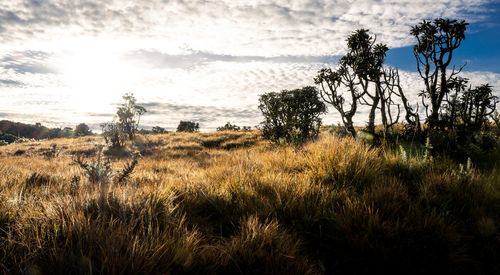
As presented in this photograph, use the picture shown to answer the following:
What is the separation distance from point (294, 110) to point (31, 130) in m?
76.0

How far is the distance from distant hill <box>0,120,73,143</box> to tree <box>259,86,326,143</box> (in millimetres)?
56024

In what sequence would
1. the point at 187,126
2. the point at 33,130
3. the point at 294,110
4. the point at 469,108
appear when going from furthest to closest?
the point at 33,130, the point at 187,126, the point at 294,110, the point at 469,108

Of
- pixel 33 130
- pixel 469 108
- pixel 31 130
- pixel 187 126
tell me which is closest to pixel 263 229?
pixel 469 108

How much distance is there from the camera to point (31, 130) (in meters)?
60.6

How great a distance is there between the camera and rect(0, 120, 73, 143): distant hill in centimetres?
5313

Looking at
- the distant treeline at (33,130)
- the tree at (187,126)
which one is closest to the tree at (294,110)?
the tree at (187,126)

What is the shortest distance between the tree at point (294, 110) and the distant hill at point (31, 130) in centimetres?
5602

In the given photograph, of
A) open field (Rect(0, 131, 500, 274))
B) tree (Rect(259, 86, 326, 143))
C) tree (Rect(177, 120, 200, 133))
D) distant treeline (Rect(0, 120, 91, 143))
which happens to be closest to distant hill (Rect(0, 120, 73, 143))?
distant treeline (Rect(0, 120, 91, 143))

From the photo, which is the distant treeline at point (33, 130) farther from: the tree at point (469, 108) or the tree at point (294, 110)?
the tree at point (469, 108)

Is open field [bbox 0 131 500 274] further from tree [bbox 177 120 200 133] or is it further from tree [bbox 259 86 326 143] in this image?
tree [bbox 177 120 200 133]

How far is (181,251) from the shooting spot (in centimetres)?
166

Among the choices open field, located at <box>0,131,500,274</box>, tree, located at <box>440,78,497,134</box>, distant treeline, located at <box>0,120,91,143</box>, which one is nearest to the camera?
open field, located at <box>0,131,500,274</box>

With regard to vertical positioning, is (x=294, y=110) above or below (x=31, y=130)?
above

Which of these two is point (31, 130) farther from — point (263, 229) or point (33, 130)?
point (263, 229)
